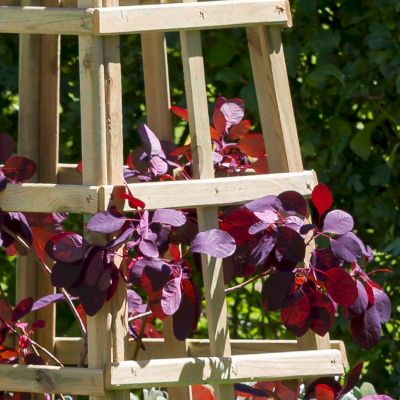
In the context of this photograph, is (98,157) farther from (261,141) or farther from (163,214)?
(261,141)

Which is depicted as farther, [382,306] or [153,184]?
[382,306]

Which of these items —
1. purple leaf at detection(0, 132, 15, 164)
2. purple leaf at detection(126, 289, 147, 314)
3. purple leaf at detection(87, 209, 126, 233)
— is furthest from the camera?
purple leaf at detection(126, 289, 147, 314)

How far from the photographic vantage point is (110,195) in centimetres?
185

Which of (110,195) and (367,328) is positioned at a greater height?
(110,195)

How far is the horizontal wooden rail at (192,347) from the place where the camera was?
2.30 metres

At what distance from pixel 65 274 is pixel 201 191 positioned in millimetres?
282

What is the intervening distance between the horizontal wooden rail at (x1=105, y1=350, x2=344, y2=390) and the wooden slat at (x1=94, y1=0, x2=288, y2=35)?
593mm

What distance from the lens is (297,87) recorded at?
342 centimetres

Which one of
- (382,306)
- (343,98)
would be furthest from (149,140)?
(343,98)

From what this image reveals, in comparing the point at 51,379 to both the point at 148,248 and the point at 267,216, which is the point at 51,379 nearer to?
the point at 148,248

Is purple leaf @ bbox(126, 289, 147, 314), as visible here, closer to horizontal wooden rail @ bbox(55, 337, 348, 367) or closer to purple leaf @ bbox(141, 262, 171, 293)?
horizontal wooden rail @ bbox(55, 337, 348, 367)

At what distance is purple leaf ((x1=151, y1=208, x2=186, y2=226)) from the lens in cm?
184

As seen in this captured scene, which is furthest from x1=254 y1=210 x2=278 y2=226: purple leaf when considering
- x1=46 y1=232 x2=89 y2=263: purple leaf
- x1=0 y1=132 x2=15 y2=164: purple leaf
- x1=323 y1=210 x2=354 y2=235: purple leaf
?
x1=0 y1=132 x2=15 y2=164: purple leaf

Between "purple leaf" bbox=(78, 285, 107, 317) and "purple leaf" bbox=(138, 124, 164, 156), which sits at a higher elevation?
"purple leaf" bbox=(138, 124, 164, 156)
